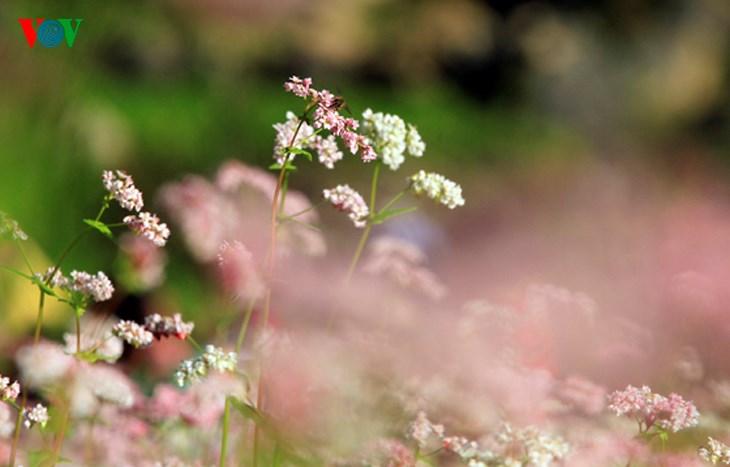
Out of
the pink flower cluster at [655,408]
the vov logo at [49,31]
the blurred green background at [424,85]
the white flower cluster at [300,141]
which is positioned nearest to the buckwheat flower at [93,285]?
the white flower cluster at [300,141]

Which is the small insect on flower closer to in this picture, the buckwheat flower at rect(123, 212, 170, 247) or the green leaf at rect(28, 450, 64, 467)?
the buckwheat flower at rect(123, 212, 170, 247)

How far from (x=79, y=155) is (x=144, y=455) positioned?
0.73m

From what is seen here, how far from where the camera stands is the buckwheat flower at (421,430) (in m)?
0.49

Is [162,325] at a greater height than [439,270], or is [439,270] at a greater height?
[439,270]

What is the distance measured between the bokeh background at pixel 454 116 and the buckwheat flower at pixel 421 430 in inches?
24.6

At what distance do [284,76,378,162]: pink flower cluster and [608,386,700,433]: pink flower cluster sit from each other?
0.17 m

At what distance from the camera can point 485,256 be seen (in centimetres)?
167

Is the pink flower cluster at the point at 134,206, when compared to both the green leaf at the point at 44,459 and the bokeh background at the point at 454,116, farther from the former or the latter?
the bokeh background at the point at 454,116

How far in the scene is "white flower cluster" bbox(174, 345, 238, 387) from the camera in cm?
45

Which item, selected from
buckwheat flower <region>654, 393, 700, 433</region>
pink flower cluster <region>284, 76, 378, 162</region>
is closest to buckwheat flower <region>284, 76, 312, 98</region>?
pink flower cluster <region>284, 76, 378, 162</region>

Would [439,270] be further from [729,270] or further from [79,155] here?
[79,155]

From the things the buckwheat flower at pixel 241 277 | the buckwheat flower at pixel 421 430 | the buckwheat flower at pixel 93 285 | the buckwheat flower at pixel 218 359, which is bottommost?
the buckwheat flower at pixel 218 359

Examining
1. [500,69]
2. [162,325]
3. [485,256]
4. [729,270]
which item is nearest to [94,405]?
[162,325]

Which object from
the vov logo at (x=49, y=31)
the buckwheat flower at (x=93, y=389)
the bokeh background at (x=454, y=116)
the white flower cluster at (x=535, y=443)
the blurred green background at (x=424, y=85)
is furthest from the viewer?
the blurred green background at (x=424, y=85)
